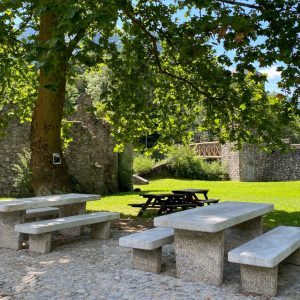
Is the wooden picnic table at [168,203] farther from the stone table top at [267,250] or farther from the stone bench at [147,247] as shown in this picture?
the stone table top at [267,250]

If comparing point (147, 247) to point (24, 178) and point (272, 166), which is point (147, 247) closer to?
point (24, 178)

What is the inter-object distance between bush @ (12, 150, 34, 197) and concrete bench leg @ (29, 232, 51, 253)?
9.35 m

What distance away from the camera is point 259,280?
12.6ft

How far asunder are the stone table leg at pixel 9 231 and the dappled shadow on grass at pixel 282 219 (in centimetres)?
465

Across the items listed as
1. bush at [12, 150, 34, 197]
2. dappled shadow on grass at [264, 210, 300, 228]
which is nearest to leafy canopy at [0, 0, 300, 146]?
dappled shadow on grass at [264, 210, 300, 228]

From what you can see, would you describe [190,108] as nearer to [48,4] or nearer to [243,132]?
[243,132]

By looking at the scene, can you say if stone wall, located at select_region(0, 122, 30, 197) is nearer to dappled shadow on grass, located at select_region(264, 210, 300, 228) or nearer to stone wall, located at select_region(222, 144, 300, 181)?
dappled shadow on grass, located at select_region(264, 210, 300, 228)

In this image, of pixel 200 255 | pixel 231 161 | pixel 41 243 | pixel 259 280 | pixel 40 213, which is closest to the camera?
pixel 259 280

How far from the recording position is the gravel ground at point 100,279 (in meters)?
3.79

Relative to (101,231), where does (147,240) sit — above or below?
above

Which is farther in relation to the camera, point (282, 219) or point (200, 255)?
point (282, 219)

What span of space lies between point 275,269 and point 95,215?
319cm

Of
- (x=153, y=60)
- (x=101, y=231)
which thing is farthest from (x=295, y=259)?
(x=153, y=60)

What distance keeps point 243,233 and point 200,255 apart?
68.7 inches
